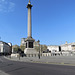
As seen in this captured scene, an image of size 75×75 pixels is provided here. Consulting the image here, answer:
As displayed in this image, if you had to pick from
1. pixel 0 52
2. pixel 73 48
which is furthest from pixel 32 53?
pixel 73 48

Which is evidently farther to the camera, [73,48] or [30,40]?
[73,48]

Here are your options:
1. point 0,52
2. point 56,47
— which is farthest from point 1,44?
point 56,47

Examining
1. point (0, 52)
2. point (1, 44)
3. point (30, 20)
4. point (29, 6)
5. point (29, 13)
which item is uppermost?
point (29, 6)

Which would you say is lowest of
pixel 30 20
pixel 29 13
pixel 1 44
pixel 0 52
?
pixel 0 52

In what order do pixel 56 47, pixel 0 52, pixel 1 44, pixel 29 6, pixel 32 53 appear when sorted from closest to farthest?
pixel 32 53
pixel 29 6
pixel 0 52
pixel 1 44
pixel 56 47

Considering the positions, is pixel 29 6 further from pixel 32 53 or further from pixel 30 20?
pixel 32 53

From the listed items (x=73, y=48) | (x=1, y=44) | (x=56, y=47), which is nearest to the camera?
(x=1, y=44)

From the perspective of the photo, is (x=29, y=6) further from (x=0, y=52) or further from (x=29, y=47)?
(x=0, y=52)

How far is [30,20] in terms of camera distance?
5072cm

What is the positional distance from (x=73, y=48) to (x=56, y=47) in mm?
29835

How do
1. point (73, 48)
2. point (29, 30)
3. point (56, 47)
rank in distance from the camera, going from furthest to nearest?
1. point (56, 47)
2. point (73, 48)
3. point (29, 30)

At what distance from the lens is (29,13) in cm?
5175

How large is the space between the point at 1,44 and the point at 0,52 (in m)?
10.4

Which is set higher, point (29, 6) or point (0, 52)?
point (29, 6)
